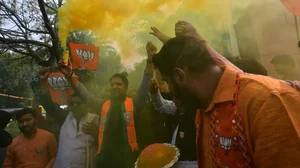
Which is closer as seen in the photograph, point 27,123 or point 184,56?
point 184,56

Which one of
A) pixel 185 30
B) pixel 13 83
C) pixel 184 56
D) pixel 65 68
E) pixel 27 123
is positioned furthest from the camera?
pixel 13 83

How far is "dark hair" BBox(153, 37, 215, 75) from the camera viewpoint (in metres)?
1.74

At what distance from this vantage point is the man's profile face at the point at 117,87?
447 cm

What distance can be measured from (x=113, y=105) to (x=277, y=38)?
8.01 feet

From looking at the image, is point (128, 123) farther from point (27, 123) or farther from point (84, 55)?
point (27, 123)

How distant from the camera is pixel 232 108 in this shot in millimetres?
1583

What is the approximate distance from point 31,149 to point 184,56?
12.2 ft

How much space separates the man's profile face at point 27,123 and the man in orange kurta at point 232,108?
11.8 feet

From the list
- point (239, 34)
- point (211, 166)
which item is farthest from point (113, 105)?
point (211, 166)

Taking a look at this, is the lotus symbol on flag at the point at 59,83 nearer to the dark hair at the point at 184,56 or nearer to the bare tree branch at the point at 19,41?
the dark hair at the point at 184,56

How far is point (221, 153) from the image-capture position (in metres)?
1.62

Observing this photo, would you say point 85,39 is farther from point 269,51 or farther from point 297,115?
point 297,115

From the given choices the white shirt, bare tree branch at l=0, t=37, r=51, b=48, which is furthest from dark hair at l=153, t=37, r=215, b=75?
bare tree branch at l=0, t=37, r=51, b=48

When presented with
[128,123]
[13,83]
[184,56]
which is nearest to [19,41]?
[128,123]
